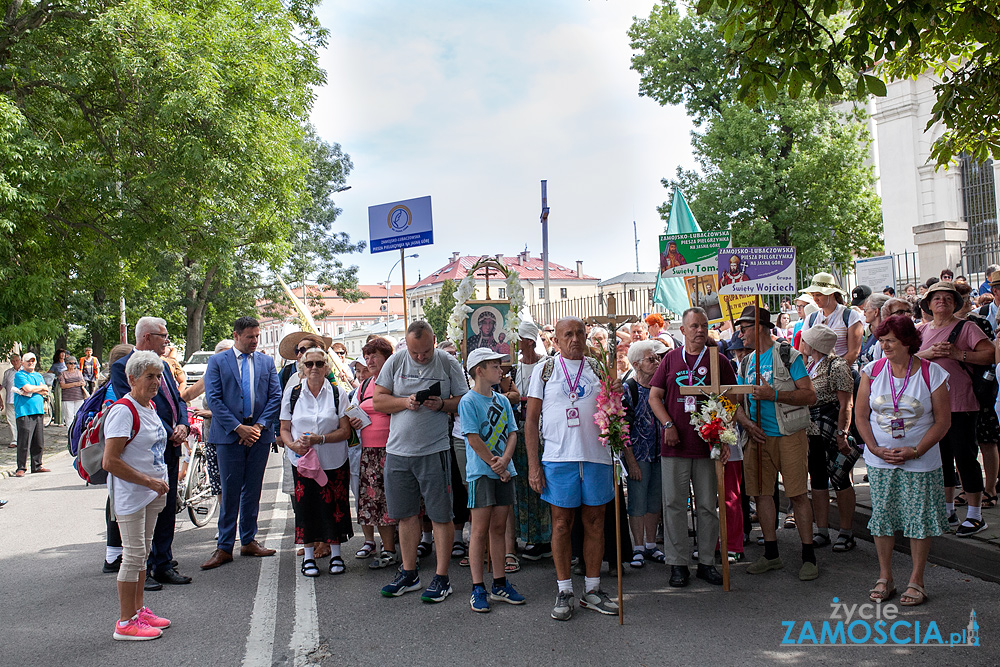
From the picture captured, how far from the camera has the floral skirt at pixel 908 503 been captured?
5.04m

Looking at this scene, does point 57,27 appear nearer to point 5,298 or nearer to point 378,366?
point 5,298

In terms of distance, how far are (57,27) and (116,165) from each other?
2905 millimetres

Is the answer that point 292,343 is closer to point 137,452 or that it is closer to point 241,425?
point 241,425

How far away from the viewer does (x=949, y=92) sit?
6230 mm

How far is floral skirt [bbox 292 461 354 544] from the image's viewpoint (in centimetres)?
651

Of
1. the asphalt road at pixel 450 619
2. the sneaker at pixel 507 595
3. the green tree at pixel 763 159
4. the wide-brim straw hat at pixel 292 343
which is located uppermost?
the green tree at pixel 763 159

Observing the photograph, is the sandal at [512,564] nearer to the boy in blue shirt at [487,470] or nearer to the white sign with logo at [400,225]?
the boy in blue shirt at [487,470]

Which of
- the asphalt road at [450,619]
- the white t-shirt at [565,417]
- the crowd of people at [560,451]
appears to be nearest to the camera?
the asphalt road at [450,619]

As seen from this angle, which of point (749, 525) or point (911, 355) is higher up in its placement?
point (911, 355)

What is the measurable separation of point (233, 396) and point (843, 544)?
5.46 meters

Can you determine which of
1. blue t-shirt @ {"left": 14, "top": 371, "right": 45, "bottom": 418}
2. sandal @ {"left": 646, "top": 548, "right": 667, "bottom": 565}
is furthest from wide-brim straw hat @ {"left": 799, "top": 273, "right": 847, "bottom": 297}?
blue t-shirt @ {"left": 14, "top": 371, "right": 45, "bottom": 418}

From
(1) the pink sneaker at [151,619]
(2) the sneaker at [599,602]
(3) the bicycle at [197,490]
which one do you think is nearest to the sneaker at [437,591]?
(2) the sneaker at [599,602]

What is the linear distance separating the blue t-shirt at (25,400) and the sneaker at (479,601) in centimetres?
1044

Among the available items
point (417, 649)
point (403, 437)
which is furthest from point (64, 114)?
point (417, 649)
